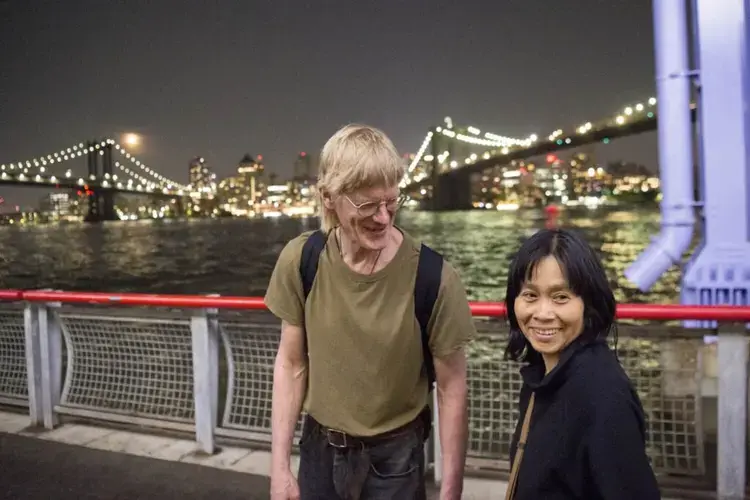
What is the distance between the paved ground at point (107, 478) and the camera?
10.4 ft

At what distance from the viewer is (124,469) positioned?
11.4 ft

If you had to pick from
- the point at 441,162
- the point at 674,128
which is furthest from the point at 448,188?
the point at 674,128

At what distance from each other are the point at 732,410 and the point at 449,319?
1879 millimetres

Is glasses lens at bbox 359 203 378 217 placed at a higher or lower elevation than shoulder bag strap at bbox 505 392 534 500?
higher

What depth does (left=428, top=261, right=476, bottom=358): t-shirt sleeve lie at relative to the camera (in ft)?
5.08

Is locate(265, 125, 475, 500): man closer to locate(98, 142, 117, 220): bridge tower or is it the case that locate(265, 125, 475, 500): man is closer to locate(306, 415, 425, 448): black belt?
locate(306, 415, 425, 448): black belt

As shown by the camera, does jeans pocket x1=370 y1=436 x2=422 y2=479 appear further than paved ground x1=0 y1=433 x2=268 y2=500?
No

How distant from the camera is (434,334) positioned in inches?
61.6

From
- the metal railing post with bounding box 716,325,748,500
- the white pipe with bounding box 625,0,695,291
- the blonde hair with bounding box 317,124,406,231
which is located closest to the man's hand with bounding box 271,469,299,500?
the blonde hair with bounding box 317,124,406,231

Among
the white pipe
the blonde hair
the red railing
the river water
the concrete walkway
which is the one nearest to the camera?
the blonde hair

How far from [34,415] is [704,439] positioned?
387 centimetres

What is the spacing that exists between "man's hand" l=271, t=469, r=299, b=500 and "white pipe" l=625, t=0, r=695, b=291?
526 centimetres

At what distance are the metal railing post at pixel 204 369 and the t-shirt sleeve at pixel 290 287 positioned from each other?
83.5 inches

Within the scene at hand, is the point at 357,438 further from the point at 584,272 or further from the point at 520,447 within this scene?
the point at 584,272
